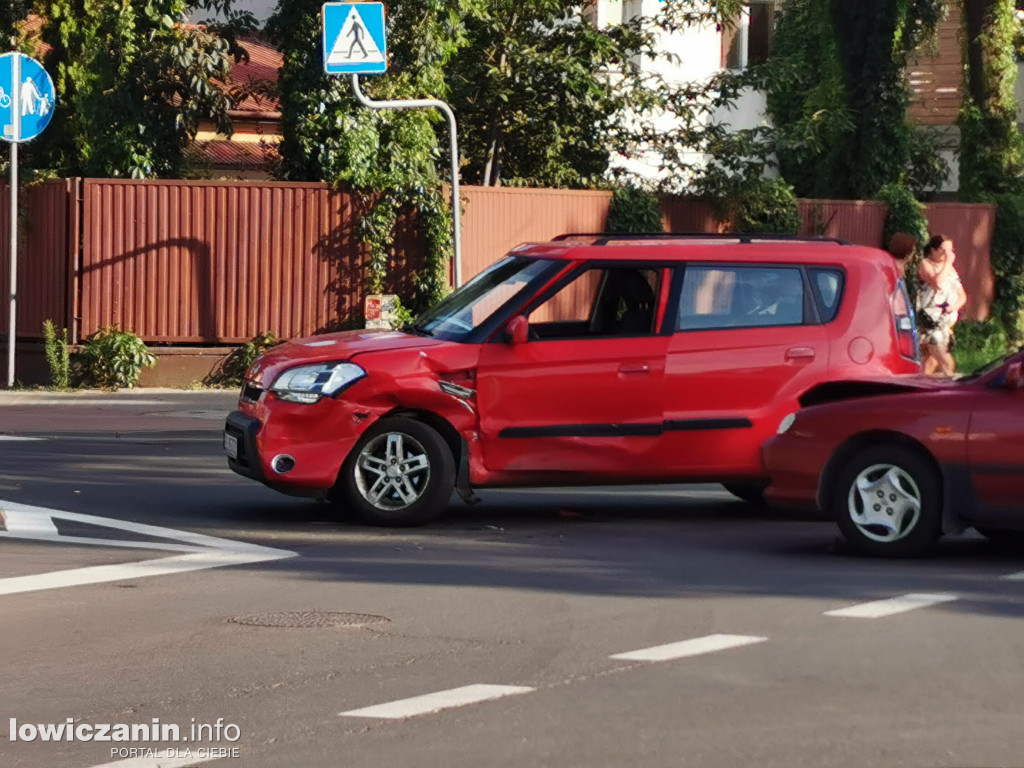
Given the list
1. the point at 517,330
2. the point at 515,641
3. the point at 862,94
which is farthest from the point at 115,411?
the point at 862,94

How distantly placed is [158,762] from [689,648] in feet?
8.35

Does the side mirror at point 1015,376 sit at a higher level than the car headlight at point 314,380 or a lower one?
higher

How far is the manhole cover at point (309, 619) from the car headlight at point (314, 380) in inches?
112

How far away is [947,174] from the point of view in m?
35.8

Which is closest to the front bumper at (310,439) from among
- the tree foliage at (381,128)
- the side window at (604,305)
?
the side window at (604,305)

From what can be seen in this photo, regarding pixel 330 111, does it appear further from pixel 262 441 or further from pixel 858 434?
pixel 858 434

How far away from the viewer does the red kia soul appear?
11.5 m

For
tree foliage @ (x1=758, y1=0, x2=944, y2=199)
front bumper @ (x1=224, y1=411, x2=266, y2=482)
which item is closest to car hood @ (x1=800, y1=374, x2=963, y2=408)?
front bumper @ (x1=224, y1=411, x2=266, y2=482)

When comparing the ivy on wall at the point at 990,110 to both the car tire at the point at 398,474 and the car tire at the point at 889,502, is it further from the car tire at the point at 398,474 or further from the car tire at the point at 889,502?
the car tire at the point at 889,502

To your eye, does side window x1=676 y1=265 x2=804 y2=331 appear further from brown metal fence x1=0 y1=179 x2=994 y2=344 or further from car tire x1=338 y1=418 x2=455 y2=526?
brown metal fence x1=0 y1=179 x2=994 y2=344

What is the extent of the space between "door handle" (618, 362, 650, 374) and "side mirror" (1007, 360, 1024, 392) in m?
2.32

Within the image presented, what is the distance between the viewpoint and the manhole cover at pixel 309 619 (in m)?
8.42

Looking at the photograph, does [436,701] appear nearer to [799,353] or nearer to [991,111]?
[799,353]

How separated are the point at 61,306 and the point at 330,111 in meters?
3.76
